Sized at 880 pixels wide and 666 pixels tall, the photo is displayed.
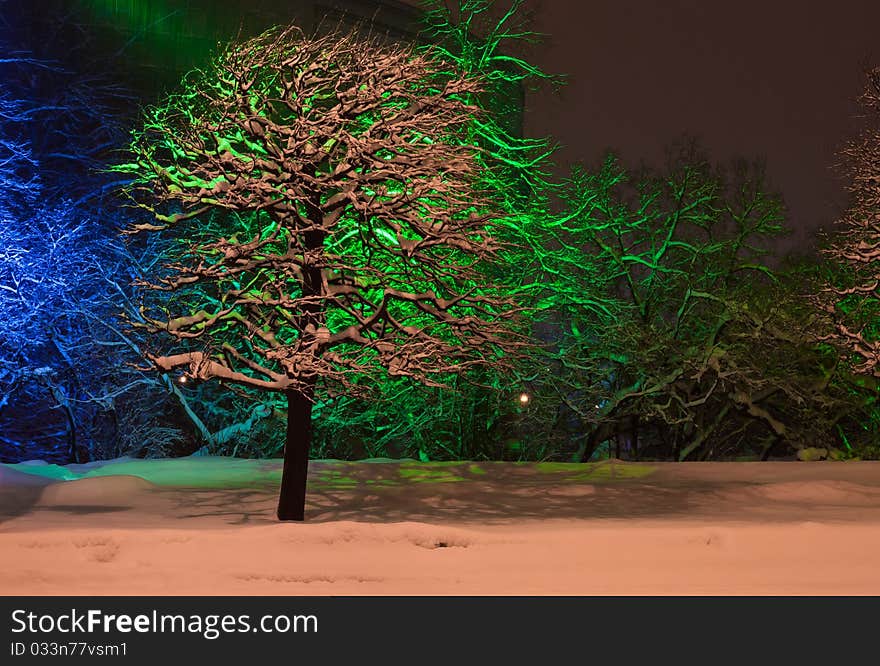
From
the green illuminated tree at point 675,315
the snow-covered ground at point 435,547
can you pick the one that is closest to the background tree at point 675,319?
the green illuminated tree at point 675,315

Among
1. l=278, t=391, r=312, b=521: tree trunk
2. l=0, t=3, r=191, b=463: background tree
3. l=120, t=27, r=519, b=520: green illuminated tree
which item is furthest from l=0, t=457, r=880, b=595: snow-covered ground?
l=0, t=3, r=191, b=463: background tree

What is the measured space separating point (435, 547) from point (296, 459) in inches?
137

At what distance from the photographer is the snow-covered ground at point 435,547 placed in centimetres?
824

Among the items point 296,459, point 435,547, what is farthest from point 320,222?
point 435,547

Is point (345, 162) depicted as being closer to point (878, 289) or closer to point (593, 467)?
point (593, 467)

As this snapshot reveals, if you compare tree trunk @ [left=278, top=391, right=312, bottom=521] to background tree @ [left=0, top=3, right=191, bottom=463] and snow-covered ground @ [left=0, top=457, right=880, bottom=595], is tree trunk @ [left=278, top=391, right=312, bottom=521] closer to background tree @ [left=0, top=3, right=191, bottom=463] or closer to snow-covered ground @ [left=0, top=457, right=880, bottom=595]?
snow-covered ground @ [left=0, top=457, right=880, bottom=595]

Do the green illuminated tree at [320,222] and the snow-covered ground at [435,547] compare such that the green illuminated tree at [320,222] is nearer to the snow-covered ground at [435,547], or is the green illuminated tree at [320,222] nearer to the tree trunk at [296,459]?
the tree trunk at [296,459]

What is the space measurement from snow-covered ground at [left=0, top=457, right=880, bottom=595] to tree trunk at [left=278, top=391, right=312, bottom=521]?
1.53 feet

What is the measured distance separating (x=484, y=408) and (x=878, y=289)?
30.4 feet

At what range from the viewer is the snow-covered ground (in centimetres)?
824

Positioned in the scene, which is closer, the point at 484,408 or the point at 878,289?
the point at 878,289

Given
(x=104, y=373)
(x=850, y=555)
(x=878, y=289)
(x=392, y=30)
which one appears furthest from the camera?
(x=392, y=30)
